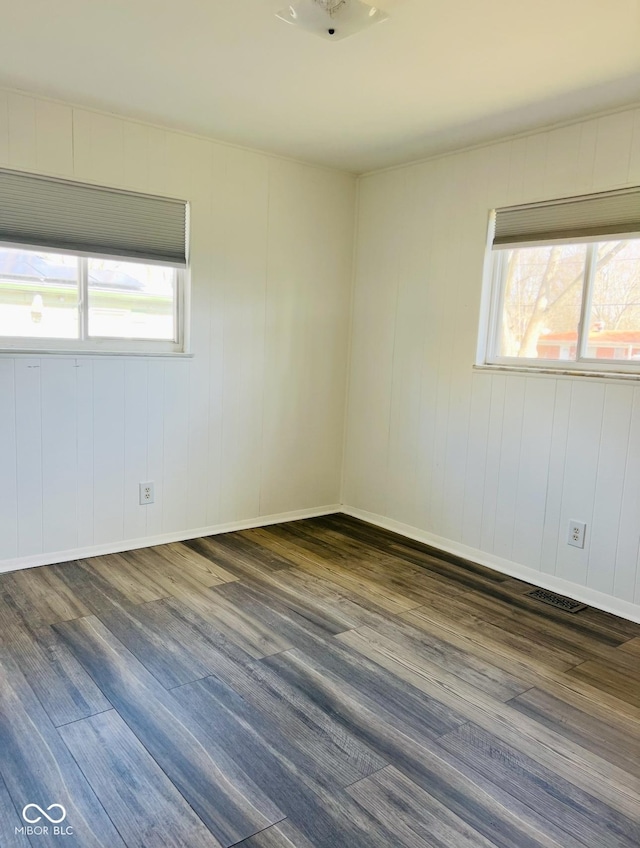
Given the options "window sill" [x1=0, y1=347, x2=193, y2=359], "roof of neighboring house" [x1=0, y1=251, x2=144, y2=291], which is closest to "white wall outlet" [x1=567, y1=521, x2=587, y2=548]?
"window sill" [x1=0, y1=347, x2=193, y2=359]

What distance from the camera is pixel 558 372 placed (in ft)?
10.3

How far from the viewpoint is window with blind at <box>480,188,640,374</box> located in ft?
9.54

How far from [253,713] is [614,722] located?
48.4 inches

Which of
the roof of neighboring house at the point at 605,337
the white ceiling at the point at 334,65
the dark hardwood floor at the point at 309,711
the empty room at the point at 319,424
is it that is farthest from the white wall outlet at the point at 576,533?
the white ceiling at the point at 334,65

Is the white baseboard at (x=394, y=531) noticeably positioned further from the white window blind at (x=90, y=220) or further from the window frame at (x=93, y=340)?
the white window blind at (x=90, y=220)

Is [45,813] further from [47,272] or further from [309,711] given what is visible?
[47,272]

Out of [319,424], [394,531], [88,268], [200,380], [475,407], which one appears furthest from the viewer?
[319,424]

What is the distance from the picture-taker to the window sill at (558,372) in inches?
114

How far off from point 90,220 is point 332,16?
172 cm

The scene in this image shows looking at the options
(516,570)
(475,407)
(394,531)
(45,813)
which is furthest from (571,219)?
(45,813)

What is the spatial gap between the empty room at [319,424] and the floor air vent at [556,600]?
35mm

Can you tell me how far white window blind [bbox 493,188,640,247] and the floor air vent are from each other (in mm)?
1789

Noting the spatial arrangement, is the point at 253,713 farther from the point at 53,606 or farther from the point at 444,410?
the point at 444,410

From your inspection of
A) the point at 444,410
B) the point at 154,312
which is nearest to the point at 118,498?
the point at 154,312
